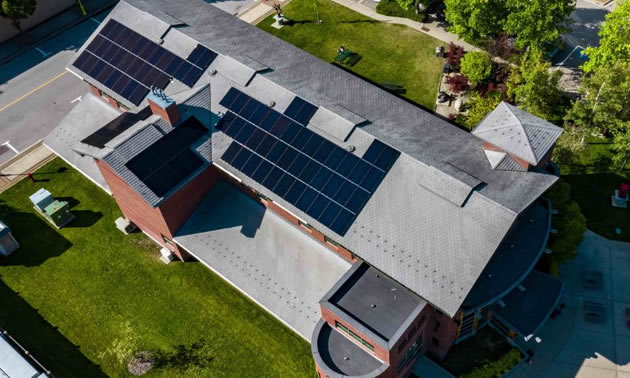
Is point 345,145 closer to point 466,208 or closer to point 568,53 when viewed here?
point 466,208

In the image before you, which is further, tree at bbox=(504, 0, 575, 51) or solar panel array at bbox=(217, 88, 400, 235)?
tree at bbox=(504, 0, 575, 51)

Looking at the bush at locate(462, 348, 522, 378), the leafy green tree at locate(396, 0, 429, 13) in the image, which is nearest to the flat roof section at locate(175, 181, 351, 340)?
the bush at locate(462, 348, 522, 378)

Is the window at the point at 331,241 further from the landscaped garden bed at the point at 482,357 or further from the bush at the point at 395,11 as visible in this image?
the bush at the point at 395,11

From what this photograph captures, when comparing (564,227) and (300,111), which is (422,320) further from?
(300,111)

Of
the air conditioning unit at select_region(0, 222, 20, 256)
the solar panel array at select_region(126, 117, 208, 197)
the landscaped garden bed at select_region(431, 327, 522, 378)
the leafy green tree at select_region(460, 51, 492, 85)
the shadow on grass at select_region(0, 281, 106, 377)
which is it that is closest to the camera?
the landscaped garden bed at select_region(431, 327, 522, 378)

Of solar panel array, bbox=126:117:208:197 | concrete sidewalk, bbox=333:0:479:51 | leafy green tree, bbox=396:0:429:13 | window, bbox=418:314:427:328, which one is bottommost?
window, bbox=418:314:427:328

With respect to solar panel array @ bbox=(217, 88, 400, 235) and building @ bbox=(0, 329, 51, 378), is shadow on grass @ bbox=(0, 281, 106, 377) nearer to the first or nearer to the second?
building @ bbox=(0, 329, 51, 378)

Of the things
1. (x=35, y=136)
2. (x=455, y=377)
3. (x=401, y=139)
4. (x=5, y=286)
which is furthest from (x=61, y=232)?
(x=455, y=377)
